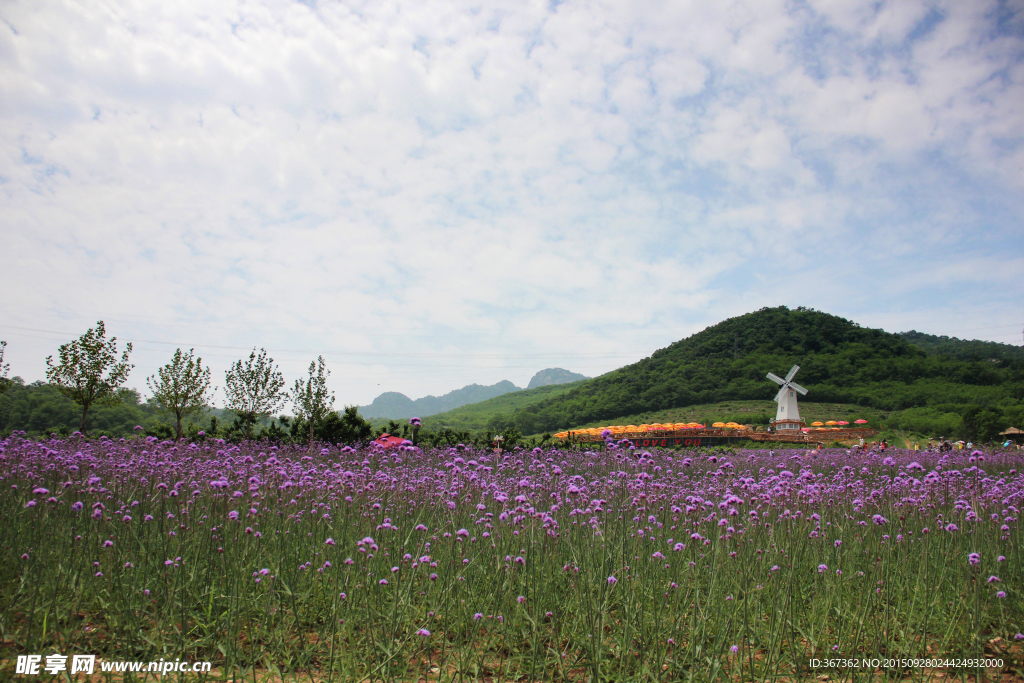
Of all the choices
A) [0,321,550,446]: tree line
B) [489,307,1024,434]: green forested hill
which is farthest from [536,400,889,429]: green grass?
[0,321,550,446]: tree line

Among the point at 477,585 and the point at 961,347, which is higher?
the point at 961,347

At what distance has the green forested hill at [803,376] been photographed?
1786 inches

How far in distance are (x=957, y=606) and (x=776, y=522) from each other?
1.22 meters

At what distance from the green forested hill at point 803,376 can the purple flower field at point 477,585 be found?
42.5m

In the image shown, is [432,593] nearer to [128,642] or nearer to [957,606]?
[128,642]

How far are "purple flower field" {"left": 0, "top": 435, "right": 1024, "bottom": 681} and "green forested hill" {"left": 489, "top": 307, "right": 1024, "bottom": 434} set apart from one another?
42462mm

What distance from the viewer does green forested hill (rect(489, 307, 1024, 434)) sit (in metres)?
45.4

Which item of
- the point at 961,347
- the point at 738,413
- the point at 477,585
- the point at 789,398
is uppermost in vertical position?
the point at 961,347

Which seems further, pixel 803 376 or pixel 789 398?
pixel 803 376

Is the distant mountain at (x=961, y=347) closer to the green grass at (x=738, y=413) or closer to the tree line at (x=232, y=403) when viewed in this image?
the green grass at (x=738, y=413)

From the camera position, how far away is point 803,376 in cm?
5447

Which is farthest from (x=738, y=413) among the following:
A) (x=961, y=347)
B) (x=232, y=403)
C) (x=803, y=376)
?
(x=961, y=347)

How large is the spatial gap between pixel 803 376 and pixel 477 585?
60131 millimetres

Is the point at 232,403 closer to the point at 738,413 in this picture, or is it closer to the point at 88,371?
the point at 88,371
